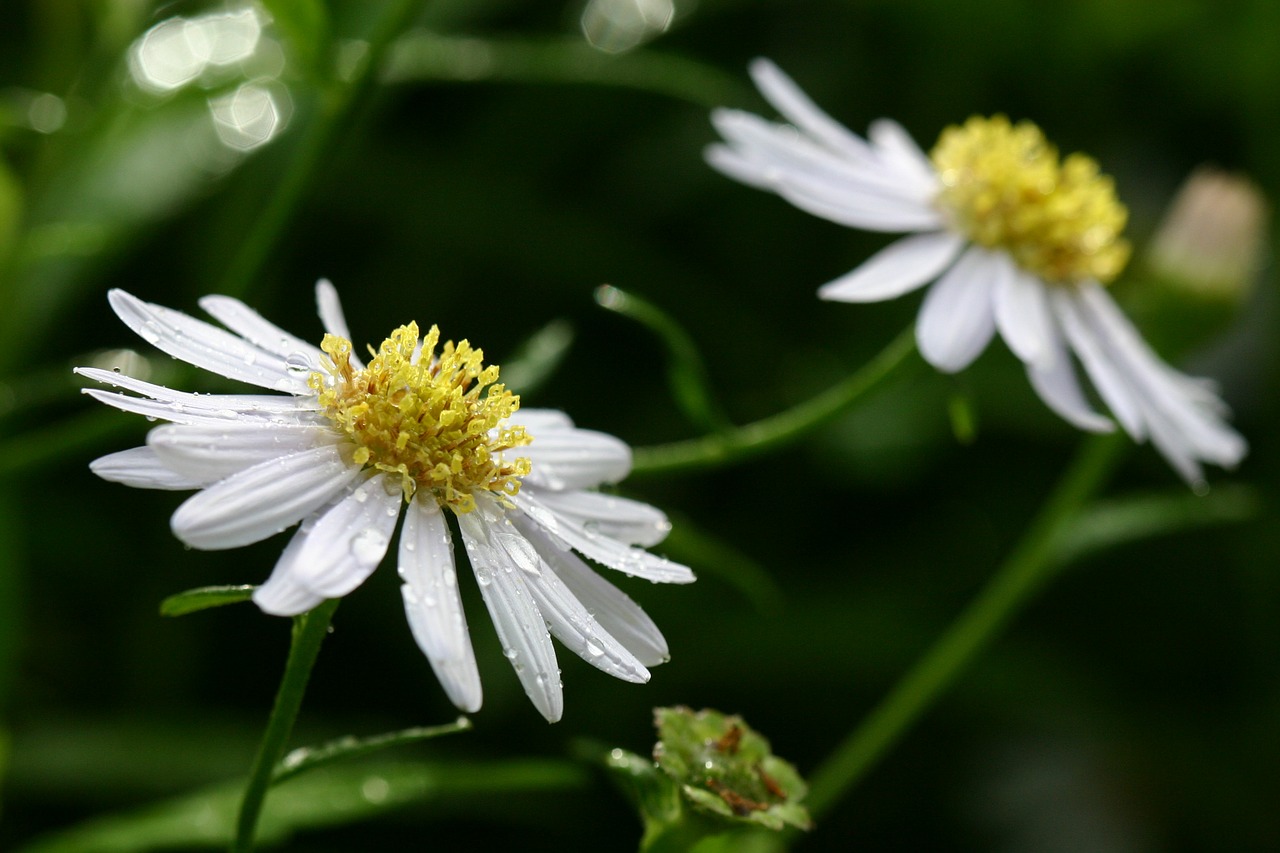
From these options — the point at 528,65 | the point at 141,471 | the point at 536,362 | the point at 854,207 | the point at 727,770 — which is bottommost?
the point at 727,770

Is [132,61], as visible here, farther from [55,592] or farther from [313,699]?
[313,699]

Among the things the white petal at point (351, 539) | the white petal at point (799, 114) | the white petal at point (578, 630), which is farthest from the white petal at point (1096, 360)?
the white petal at point (351, 539)

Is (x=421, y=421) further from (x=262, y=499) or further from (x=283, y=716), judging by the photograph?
(x=283, y=716)

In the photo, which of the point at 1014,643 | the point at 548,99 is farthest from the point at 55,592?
the point at 1014,643

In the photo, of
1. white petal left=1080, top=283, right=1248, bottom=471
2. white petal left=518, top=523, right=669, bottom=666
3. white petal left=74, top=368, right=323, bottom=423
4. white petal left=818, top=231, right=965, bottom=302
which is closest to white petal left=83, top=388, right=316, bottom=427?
white petal left=74, top=368, right=323, bottom=423

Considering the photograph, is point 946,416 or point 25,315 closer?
point 25,315

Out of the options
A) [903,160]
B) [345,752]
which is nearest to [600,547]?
[345,752]

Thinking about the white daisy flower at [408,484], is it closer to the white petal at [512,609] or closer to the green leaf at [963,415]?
the white petal at [512,609]
